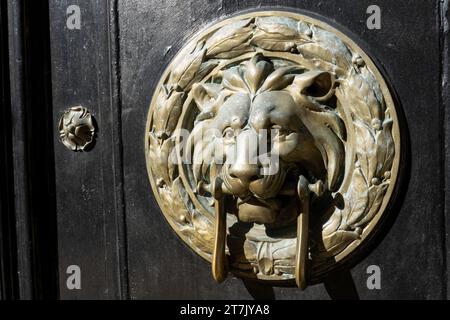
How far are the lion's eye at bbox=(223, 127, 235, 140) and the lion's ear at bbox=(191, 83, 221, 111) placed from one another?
0.24ft

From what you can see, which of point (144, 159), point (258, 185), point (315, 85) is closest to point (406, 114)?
point (315, 85)

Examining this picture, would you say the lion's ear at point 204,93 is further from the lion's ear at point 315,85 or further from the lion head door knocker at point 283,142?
the lion's ear at point 315,85

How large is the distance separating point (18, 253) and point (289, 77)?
21.2 inches

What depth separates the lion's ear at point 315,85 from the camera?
846 millimetres

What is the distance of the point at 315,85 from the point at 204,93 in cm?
16

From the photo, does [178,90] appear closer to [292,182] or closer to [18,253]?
[292,182]

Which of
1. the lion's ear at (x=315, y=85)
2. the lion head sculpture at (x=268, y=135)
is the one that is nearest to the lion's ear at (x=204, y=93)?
the lion head sculpture at (x=268, y=135)

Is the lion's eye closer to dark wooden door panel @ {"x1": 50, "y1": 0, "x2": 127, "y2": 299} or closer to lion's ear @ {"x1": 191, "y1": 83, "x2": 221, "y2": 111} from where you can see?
lion's ear @ {"x1": 191, "y1": 83, "x2": 221, "y2": 111}

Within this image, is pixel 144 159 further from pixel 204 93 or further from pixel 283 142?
pixel 283 142

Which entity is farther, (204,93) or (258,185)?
(204,93)

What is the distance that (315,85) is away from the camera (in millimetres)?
859

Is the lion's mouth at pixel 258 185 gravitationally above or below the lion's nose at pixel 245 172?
below

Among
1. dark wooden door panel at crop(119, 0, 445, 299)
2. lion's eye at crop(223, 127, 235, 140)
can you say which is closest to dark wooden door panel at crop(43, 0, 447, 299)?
dark wooden door panel at crop(119, 0, 445, 299)

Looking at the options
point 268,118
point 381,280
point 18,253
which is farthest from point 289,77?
point 18,253
